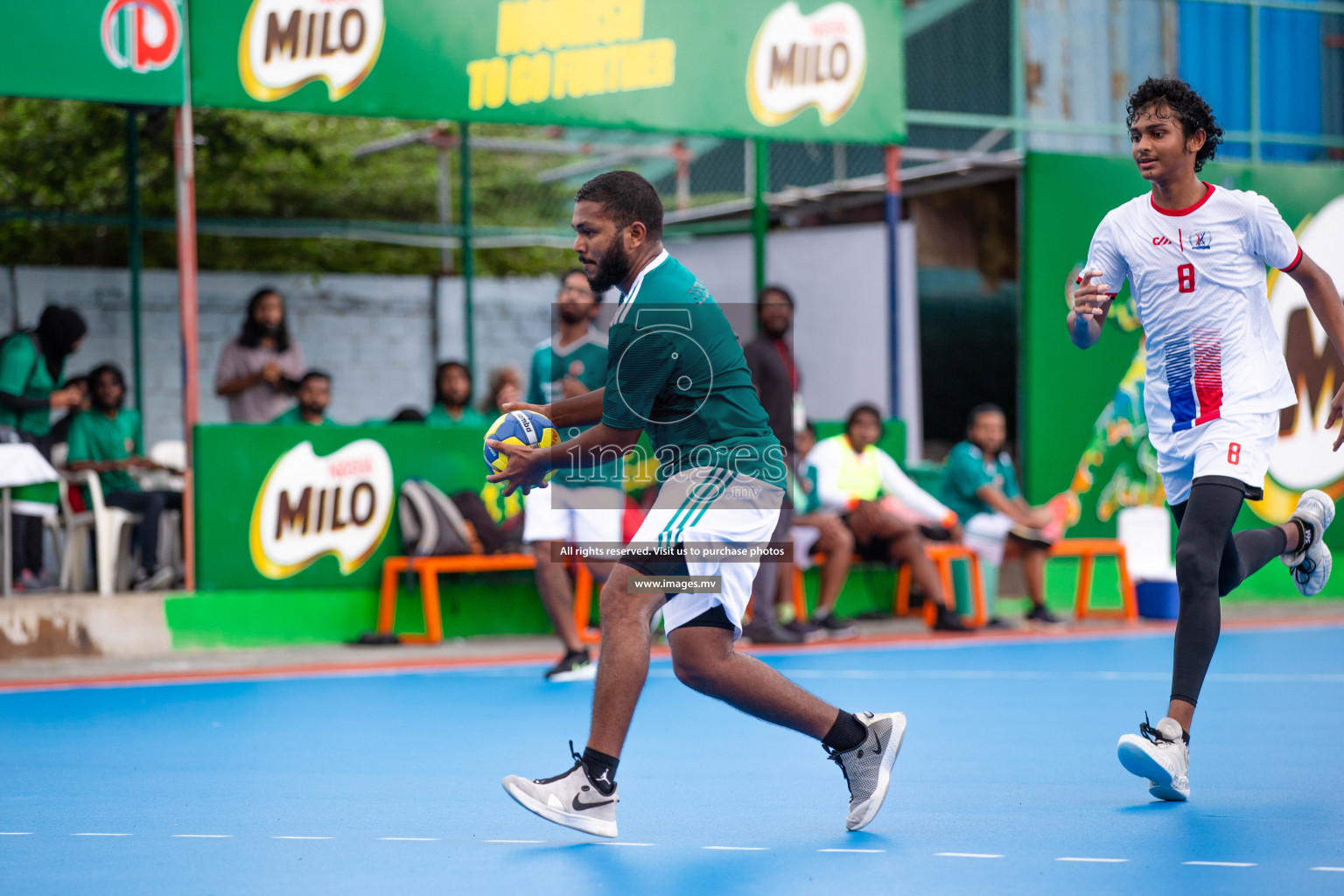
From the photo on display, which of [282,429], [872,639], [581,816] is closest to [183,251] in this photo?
[282,429]

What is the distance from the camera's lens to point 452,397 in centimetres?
1124

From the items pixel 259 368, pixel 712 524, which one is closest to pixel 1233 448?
pixel 712 524

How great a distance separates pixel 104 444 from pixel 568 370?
12.2 ft

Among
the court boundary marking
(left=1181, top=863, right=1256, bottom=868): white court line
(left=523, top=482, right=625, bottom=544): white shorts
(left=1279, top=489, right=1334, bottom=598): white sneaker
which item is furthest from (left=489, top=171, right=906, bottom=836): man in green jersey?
the court boundary marking

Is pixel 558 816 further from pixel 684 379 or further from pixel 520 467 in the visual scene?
pixel 684 379

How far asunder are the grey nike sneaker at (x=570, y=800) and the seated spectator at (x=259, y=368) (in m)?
7.25

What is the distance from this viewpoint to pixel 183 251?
10.1 metres

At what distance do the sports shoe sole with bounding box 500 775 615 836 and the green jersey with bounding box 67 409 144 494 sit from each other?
6.52 m

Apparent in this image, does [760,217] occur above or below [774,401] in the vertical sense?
above

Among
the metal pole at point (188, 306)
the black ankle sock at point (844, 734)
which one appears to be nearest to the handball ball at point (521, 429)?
the black ankle sock at point (844, 734)

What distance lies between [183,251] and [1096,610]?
7308mm

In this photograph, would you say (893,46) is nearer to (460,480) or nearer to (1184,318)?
(460,480)

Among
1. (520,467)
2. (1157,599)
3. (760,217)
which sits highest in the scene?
(760,217)

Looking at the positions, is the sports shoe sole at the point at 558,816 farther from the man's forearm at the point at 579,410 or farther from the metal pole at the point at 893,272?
the metal pole at the point at 893,272
